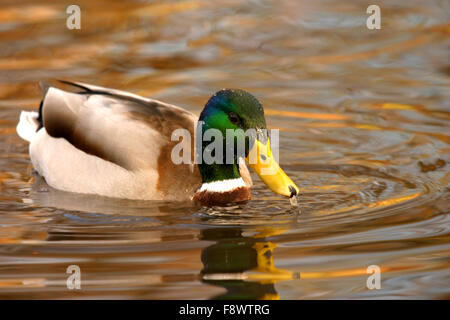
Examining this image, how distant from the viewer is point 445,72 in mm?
10812

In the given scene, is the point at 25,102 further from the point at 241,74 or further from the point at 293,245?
the point at 293,245

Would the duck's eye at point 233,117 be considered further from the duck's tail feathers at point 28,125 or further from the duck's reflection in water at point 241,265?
the duck's tail feathers at point 28,125

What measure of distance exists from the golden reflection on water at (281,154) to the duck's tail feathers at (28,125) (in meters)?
0.24

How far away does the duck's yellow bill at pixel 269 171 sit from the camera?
7039 mm

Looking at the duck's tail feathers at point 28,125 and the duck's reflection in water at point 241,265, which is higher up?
the duck's tail feathers at point 28,125

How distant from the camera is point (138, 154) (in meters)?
7.71

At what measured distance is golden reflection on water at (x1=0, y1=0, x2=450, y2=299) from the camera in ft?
19.3

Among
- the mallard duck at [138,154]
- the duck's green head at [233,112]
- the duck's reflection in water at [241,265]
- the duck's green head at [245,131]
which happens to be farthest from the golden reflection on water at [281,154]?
the duck's green head at [233,112]

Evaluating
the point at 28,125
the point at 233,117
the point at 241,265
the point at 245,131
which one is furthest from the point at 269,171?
the point at 28,125

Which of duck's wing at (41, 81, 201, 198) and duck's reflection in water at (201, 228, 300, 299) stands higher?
duck's wing at (41, 81, 201, 198)

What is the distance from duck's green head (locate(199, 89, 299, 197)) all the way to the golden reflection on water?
29cm

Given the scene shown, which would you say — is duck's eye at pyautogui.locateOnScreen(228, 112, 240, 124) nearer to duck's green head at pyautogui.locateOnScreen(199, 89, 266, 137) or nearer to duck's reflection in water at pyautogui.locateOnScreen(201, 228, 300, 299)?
duck's green head at pyautogui.locateOnScreen(199, 89, 266, 137)

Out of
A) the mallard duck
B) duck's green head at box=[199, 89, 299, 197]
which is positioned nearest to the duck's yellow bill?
duck's green head at box=[199, 89, 299, 197]

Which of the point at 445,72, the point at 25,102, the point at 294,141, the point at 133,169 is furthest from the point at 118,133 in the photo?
the point at 445,72
